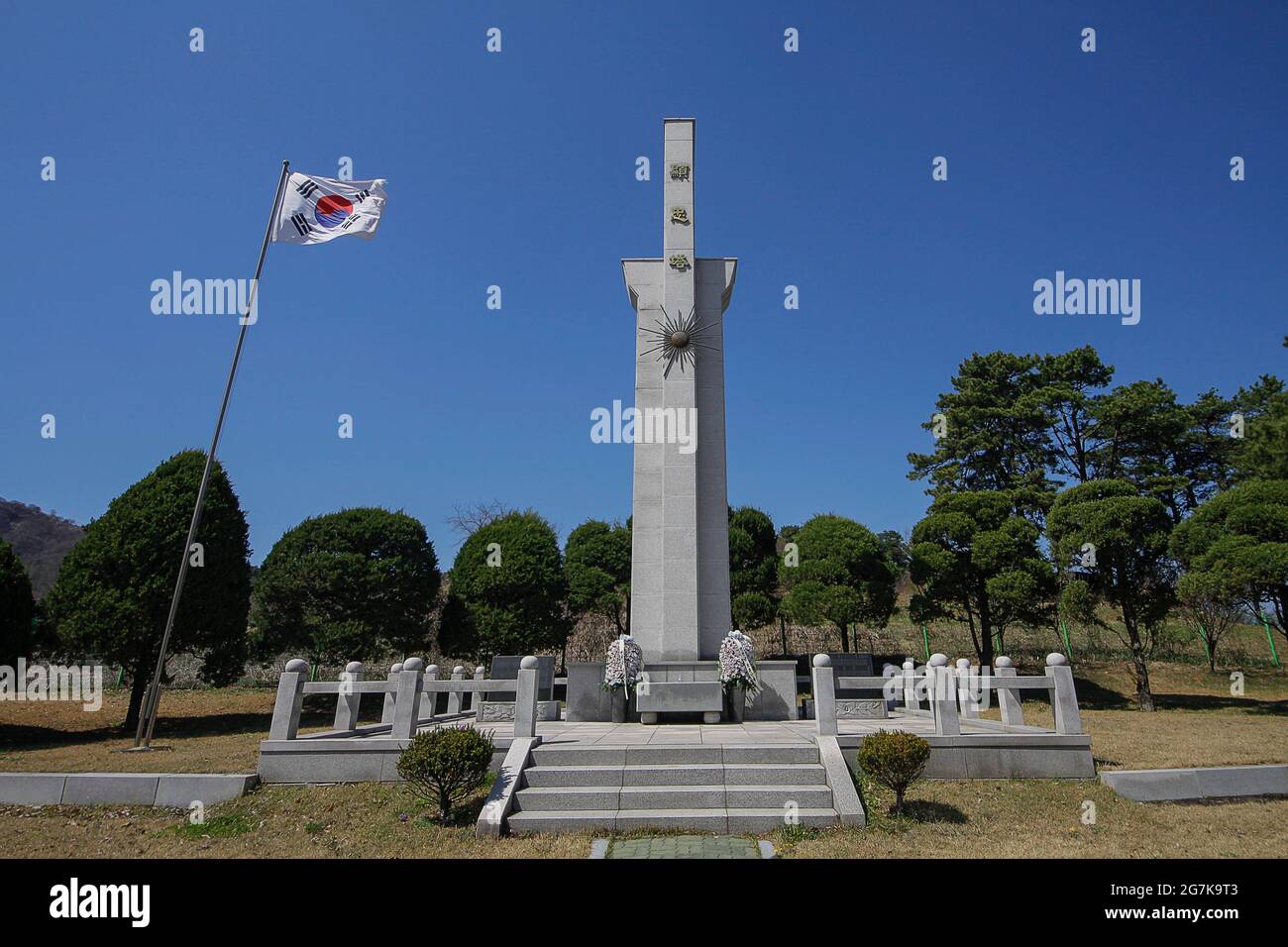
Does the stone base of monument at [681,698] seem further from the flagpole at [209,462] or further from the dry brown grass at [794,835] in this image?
the flagpole at [209,462]

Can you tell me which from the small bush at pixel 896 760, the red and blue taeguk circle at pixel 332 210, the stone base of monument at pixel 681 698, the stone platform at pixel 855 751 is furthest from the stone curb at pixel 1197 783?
the red and blue taeguk circle at pixel 332 210

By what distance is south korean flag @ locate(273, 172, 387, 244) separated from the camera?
1474 cm

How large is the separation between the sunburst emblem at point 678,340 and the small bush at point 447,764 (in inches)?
370

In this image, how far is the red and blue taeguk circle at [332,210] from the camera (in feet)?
49.1

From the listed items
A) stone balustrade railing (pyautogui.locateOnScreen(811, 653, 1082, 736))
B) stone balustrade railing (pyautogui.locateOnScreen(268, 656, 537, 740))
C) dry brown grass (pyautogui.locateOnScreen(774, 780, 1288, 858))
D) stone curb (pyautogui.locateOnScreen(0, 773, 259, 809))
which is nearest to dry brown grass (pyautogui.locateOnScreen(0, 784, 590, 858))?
stone curb (pyautogui.locateOnScreen(0, 773, 259, 809))

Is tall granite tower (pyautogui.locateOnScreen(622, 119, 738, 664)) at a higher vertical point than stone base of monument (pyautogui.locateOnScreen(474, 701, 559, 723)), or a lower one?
higher

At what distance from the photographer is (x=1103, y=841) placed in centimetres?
715

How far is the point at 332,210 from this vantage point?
15055 mm

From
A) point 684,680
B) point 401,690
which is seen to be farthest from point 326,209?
point 684,680

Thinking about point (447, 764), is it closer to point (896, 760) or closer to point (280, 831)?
point (280, 831)

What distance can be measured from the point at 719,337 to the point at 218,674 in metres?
16.9

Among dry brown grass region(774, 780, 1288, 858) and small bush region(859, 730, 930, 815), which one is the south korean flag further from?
dry brown grass region(774, 780, 1288, 858)
